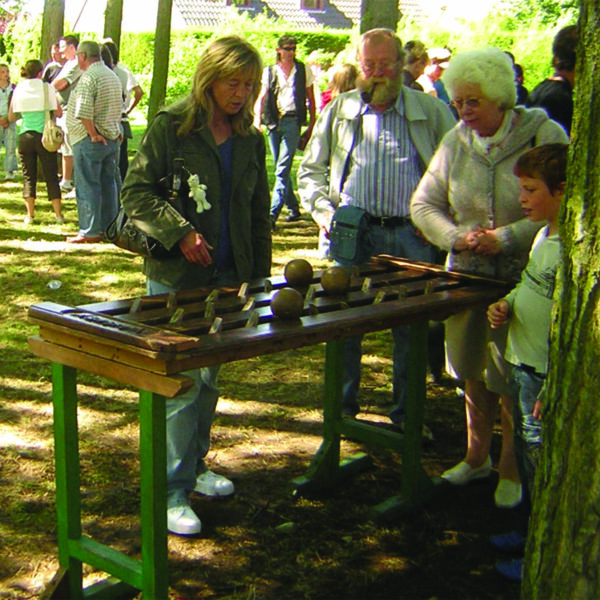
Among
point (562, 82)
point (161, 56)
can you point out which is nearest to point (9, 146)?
point (161, 56)

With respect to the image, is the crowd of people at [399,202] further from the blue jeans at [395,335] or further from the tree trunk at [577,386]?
the tree trunk at [577,386]

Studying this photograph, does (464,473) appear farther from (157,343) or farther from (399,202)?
(157,343)

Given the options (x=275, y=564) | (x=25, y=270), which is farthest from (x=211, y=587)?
(x=25, y=270)

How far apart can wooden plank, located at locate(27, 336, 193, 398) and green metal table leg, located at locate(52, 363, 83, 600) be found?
75 millimetres

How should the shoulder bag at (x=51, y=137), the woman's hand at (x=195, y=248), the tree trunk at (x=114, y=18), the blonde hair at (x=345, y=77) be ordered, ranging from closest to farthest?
the woman's hand at (x=195, y=248), the blonde hair at (x=345, y=77), the shoulder bag at (x=51, y=137), the tree trunk at (x=114, y=18)

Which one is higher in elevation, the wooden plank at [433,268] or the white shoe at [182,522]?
the wooden plank at [433,268]

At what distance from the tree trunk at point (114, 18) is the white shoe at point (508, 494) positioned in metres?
12.2

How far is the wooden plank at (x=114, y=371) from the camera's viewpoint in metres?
3.09

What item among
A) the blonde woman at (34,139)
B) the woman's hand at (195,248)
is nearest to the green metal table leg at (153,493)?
the woman's hand at (195,248)

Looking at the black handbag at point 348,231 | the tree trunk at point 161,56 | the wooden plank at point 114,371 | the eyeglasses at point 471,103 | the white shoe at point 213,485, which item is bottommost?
the white shoe at point 213,485

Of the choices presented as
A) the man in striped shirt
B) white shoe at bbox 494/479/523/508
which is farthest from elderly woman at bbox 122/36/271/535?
the man in striped shirt

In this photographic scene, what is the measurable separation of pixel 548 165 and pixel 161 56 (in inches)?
450

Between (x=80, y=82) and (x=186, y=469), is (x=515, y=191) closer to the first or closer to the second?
(x=186, y=469)

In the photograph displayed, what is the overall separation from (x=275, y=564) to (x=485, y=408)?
125 centimetres
